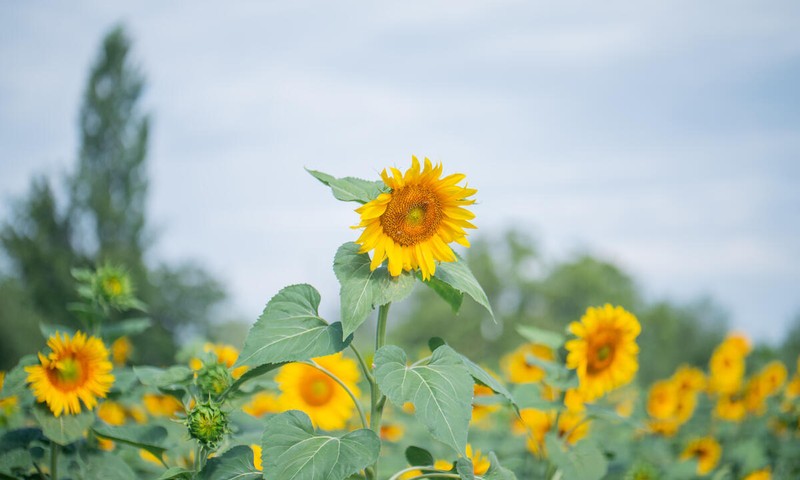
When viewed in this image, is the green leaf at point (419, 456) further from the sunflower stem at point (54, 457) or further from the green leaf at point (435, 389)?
the sunflower stem at point (54, 457)

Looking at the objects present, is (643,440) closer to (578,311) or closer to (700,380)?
(700,380)

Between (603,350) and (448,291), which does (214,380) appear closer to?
(448,291)

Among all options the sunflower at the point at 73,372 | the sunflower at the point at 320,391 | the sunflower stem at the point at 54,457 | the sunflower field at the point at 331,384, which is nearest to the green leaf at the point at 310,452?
the sunflower field at the point at 331,384

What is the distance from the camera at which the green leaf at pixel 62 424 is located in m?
2.04

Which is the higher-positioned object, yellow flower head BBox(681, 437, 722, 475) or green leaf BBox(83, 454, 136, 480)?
yellow flower head BBox(681, 437, 722, 475)

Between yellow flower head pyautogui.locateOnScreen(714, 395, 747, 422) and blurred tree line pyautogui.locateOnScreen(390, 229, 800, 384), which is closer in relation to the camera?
yellow flower head pyautogui.locateOnScreen(714, 395, 747, 422)

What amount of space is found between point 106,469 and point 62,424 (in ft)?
0.68

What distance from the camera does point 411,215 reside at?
1647 mm

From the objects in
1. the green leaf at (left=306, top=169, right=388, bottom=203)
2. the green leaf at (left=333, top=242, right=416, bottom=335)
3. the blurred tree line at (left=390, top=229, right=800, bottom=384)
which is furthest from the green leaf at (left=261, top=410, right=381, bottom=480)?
the blurred tree line at (left=390, top=229, right=800, bottom=384)

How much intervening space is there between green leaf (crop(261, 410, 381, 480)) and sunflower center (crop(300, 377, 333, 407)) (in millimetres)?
1246

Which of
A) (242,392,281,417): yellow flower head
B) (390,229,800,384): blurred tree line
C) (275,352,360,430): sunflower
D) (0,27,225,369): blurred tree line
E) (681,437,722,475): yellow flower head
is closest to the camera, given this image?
(275,352,360,430): sunflower

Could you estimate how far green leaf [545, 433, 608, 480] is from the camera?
2355mm

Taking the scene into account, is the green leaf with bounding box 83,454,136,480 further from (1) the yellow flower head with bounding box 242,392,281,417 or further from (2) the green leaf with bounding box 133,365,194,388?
(1) the yellow flower head with bounding box 242,392,281,417

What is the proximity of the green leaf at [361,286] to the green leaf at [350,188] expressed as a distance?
0.38 feet
